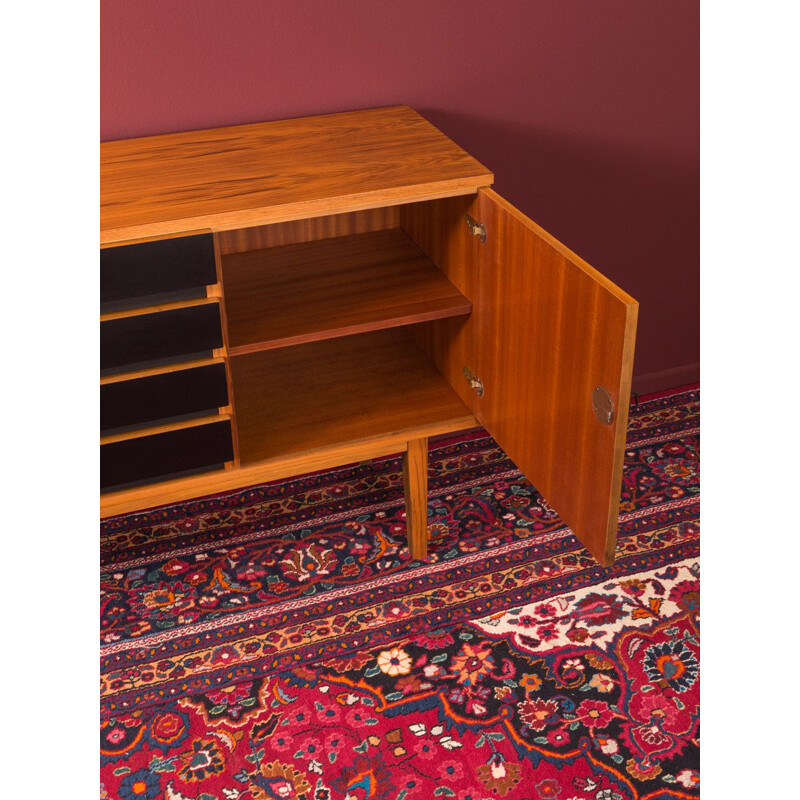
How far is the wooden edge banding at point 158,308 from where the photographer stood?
1325 millimetres

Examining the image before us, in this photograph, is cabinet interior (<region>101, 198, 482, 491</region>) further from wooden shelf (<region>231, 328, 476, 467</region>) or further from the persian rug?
the persian rug

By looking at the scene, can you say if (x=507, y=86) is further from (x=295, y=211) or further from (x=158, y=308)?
(x=158, y=308)

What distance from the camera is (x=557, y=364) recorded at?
1.26 meters

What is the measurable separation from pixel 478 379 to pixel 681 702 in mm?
682

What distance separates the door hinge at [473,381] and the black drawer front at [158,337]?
0.49 metres

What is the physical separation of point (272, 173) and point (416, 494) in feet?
2.32

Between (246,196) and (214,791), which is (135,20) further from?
(214,791)

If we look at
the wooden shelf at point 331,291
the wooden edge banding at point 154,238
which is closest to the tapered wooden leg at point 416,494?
the wooden shelf at point 331,291

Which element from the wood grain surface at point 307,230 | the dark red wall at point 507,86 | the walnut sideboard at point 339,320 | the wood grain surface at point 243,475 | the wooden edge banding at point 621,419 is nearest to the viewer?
the wooden edge banding at point 621,419

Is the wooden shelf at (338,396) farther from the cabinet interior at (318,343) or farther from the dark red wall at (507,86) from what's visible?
the dark red wall at (507,86)

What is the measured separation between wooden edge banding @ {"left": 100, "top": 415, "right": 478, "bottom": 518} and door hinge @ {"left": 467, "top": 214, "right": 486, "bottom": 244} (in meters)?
0.39

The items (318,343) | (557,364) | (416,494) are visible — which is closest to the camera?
(557,364)

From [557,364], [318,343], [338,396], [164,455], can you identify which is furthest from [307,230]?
[557,364]

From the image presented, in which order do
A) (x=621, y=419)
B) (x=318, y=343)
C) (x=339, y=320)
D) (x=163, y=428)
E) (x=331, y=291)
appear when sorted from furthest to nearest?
(x=318, y=343)
(x=331, y=291)
(x=339, y=320)
(x=163, y=428)
(x=621, y=419)
